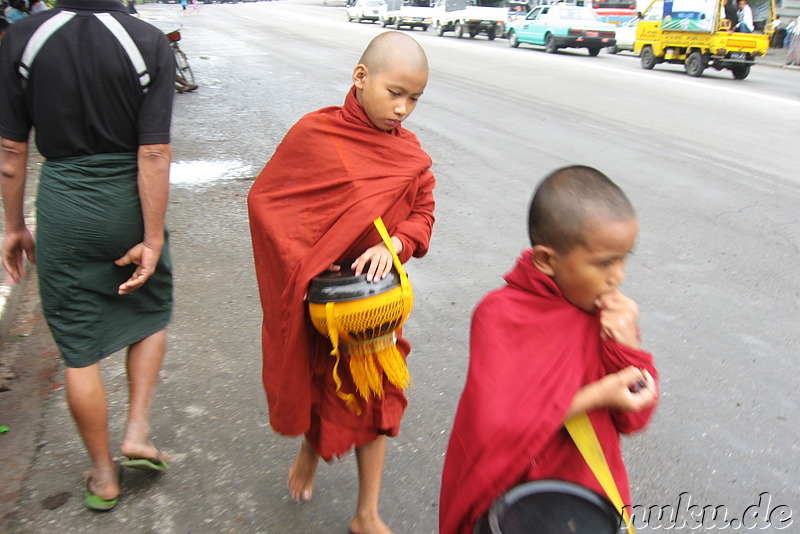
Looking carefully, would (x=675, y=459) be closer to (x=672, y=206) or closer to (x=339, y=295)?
(x=339, y=295)

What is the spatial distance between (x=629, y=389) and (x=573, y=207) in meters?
0.41

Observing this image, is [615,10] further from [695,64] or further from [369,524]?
[369,524]

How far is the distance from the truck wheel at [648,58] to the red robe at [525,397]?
61.4ft

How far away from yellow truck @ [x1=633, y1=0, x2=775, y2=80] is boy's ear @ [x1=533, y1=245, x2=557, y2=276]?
1723 centimetres

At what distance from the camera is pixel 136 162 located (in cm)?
252

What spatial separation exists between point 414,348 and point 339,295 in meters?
1.88

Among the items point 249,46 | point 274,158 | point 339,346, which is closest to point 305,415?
point 339,346

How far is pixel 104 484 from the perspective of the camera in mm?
2621

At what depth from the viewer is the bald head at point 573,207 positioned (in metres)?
1.59

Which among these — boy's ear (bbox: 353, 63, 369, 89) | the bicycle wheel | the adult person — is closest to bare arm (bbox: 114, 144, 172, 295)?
boy's ear (bbox: 353, 63, 369, 89)

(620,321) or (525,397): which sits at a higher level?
(620,321)

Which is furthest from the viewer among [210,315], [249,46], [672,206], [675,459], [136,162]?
[249,46]

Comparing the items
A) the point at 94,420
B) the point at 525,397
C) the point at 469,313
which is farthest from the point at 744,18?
the point at 525,397

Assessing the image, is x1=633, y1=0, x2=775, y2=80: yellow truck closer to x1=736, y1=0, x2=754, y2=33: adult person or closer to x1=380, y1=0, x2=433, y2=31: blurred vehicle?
x1=736, y1=0, x2=754, y2=33: adult person
